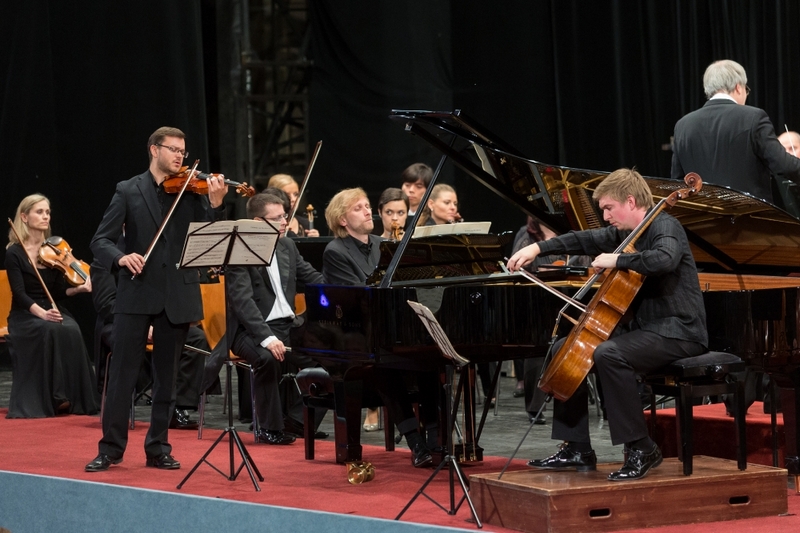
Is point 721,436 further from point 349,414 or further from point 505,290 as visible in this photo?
point 349,414

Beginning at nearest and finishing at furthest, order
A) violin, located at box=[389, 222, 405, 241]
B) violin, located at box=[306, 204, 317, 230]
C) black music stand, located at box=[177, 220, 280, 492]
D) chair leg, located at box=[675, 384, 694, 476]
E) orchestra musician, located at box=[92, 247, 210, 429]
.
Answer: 1. chair leg, located at box=[675, 384, 694, 476]
2. black music stand, located at box=[177, 220, 280, 492]
3. violin, located at box=[389, 222, 405, 241]
4. orchestra musician, located at box=[92, 247, 210, 429]
5. violin, located at box=[306, 204, 317, 230]

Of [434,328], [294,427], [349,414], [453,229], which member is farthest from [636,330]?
[294,427]

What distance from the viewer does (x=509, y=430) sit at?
6582 millimetres

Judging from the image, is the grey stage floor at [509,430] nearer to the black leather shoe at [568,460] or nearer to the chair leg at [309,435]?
the chair leg at [309,435]

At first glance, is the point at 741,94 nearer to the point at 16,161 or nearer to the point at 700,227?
the point at 700,227

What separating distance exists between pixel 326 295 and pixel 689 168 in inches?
78.1

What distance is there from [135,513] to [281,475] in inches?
32.3

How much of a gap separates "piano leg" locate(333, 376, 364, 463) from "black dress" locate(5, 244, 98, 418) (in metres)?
2.66

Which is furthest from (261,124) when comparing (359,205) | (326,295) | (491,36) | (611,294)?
(611,294)

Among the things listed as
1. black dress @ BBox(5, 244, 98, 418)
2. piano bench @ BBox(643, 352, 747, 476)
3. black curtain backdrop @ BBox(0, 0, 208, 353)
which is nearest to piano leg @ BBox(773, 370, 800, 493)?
piano bench @ BBox(643, 352, 747, 476)

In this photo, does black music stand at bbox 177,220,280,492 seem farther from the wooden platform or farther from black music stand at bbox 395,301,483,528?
the wooden platform

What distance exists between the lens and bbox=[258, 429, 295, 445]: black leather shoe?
20.4ft

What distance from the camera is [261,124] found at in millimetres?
11258

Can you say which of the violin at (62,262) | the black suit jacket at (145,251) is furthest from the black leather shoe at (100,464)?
the violin at (62,262)
